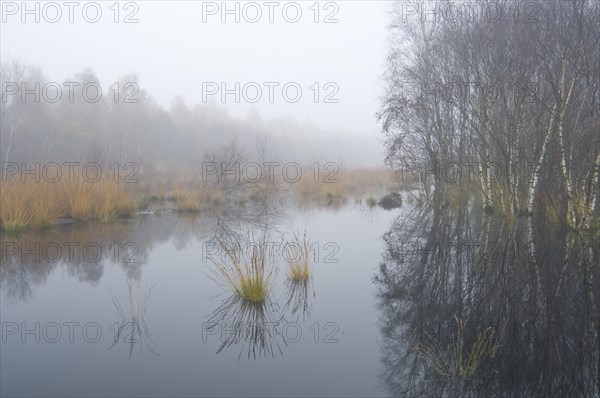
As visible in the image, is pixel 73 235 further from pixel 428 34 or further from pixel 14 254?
pixel 428 34

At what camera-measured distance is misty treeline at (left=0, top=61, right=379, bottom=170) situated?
1215 inches

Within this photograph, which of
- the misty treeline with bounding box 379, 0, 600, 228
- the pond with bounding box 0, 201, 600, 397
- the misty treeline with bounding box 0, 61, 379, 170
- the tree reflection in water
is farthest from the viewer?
the misty treeline with bounding box 0, 61, 379, 170

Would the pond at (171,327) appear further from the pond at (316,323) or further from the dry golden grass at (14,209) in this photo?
→ the dry golden grass at (14,209)

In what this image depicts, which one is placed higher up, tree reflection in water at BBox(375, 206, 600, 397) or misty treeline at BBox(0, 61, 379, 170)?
misty treeline at BBox(0, 61, 379, 170)

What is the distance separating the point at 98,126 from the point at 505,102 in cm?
3597

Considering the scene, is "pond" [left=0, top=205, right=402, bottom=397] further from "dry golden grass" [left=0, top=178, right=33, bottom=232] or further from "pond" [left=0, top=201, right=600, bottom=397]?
"dry golden grass" [left=0, top=178, right=33, bottom=232]

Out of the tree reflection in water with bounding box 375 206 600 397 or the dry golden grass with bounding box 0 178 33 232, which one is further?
the dry golden grass with bounding box 0 178 33 232

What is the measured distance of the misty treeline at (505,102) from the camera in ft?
32.7

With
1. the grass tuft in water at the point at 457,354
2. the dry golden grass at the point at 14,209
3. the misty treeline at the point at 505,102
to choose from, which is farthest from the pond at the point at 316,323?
the misty treeline at the point at 505,102

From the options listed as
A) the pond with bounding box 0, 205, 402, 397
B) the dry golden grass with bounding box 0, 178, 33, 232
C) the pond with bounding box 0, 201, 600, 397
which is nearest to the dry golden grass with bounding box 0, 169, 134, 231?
the dry golden grass with bounding box 0, 178, 33, 232

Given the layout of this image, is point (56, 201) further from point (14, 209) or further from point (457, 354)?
point (457, 354)

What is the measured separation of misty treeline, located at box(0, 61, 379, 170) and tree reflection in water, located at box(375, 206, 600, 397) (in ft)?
49.3

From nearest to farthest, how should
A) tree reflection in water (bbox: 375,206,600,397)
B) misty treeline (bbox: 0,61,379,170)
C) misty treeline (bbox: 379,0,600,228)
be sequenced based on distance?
tree reflection in water (bbox: 375,206,600,397) → misty treeline (bbox: 379,0,600,228) → misty treeline (bbox: 0,61,379,170)

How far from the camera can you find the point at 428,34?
18.7m
